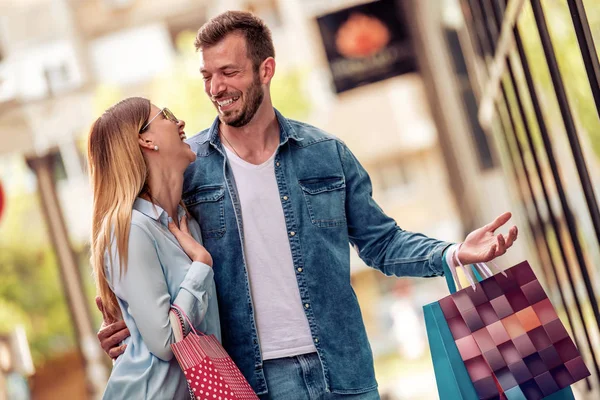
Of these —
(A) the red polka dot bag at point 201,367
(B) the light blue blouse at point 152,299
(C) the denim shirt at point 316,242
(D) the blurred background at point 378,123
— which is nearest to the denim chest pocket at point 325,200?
(C) the denim shirt at point 316,242

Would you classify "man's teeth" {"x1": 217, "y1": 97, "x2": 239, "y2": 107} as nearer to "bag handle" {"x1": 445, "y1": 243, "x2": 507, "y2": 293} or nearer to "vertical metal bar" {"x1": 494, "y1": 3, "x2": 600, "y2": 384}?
"bag handle" {"x1": 445, "y1": 243, "x2": 507, "y2": 293}

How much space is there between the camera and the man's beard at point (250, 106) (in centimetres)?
243

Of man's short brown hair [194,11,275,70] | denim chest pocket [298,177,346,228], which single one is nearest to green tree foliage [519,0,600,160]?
denim chest pocket [298,177,346,228]

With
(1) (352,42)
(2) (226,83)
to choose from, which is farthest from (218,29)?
(1) (352,42)

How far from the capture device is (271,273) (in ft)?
7.91

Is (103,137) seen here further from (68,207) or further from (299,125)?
(68,207)

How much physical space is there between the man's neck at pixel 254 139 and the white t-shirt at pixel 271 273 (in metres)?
0.08

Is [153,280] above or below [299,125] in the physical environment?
below

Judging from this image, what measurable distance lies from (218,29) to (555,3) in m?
1.04

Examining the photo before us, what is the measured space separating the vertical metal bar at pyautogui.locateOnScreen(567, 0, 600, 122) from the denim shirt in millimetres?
563

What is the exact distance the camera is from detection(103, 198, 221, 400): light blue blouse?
2092mm

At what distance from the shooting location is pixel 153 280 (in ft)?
6.94

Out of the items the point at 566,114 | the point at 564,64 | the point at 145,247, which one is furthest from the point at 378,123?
the point at 145,247

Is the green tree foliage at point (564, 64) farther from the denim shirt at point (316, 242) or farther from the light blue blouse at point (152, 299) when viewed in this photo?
the light blue blouse at point (152, 299)
